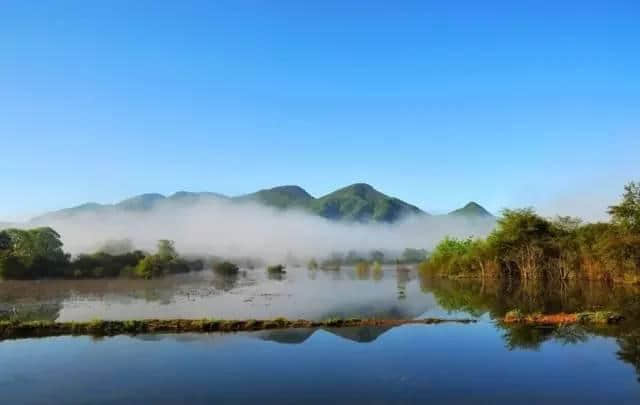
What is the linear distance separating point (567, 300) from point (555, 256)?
22.6 metres

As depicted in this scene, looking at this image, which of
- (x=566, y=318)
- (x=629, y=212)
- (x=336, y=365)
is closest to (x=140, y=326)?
(x=336, y=365)

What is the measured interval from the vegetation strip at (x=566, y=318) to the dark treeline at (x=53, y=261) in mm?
50381

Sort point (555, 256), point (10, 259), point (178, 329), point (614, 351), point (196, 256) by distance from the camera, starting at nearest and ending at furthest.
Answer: point (614, 351), point (178, 329), point (555, 256), point (10, 259), point (196, 256)

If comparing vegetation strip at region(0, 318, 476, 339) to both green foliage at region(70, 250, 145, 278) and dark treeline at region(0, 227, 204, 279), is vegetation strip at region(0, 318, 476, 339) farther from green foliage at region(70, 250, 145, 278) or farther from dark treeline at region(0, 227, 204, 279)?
green foliage at region(70, 250, 145, 278)

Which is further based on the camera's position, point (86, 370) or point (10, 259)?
point (10, 259)

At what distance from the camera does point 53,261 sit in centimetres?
6194

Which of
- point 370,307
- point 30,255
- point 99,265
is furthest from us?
point 99,265

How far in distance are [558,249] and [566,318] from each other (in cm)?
3112

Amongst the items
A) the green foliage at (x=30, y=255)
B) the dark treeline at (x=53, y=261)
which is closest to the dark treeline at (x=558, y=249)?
the dark treeline at (x=53, y=261)

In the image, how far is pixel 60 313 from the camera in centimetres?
2809

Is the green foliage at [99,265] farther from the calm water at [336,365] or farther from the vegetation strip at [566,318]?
the vegetation strip at [566,318]

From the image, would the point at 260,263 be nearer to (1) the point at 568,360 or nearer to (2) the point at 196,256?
(2) the point at 196,256

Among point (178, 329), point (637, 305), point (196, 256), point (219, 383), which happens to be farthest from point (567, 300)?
point (196, 256)

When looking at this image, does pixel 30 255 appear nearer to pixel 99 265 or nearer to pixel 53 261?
pixel 53 261
